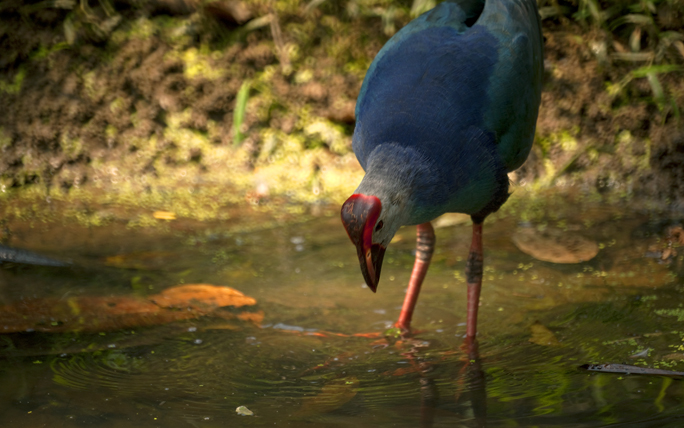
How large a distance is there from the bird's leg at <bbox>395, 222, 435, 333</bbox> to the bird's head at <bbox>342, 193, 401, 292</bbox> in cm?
69

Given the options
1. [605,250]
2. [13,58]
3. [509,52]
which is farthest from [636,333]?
[13,58]

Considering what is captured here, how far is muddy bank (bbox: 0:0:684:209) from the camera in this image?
4668mm

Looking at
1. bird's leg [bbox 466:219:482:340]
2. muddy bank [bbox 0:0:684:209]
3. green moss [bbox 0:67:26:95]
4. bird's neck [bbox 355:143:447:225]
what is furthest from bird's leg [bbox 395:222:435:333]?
green moss [bbox 0:67:26:95]

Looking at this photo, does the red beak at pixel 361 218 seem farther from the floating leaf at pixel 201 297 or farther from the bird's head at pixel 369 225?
the floating leaf at pixel 201 297

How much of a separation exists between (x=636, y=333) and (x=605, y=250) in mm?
1012

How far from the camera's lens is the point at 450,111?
8.66 ft

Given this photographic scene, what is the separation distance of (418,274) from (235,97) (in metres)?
2.39

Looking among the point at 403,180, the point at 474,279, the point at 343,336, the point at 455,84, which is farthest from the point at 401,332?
the point at 455,84

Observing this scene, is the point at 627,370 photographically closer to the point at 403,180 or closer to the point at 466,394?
the point at 466,394

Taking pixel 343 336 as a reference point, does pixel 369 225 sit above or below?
above

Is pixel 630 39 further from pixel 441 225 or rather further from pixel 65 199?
pixel 65 199

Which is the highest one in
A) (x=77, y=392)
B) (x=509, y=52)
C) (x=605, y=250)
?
(x=509, y=52)

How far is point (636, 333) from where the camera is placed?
8.92 feet

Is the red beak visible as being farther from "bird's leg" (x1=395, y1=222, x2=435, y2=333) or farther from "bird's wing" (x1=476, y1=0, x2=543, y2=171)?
"bird's leg" (x1=395, y1=222, x2=435, y2=333)
